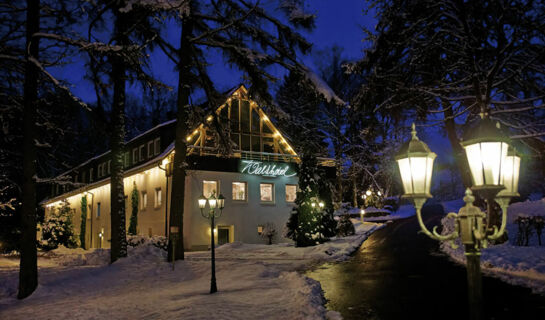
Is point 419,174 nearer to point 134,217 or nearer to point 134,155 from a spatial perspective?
point 134,217

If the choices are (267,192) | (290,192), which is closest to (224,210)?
(267,192)

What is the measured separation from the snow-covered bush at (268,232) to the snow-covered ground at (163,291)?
309 inches

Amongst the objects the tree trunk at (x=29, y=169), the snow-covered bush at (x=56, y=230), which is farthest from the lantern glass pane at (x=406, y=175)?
the snow-covered bush at (x=56, y=230)

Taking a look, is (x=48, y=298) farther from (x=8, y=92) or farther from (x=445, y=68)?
(x=445, y=68)

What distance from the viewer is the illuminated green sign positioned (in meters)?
27.4

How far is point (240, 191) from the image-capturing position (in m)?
27.7

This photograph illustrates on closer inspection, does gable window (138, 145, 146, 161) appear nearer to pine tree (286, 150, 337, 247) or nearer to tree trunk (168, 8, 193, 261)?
pine tree (286, 150, 337, 247)

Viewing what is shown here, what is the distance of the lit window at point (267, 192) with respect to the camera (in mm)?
28844

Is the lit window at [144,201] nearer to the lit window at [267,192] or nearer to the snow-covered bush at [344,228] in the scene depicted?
the lit window at [267,192]

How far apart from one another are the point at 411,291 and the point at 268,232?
17.9 meters

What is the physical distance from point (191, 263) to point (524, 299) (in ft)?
38.1

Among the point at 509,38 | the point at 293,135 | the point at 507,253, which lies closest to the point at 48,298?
the point at 507,253

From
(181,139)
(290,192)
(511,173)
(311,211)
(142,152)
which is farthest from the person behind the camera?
(142,152)

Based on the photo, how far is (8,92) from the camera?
501 inches
